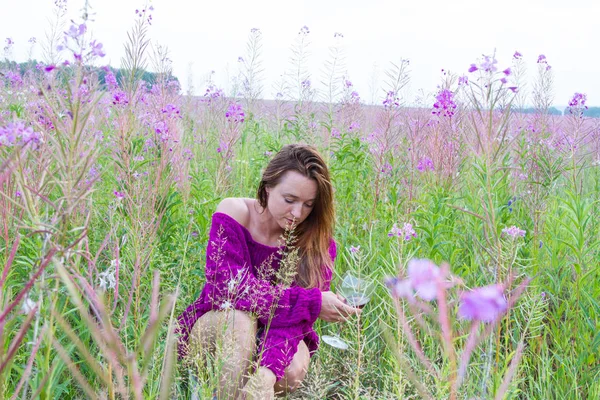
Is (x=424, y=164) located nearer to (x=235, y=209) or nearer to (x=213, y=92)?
(x=235, y=209)

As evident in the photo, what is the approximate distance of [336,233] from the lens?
3.47 m

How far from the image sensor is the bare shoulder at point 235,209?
2691 millimetres

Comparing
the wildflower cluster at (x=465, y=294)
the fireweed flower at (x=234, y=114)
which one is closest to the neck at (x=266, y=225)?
the fireweed flower at (x=234, y=114)

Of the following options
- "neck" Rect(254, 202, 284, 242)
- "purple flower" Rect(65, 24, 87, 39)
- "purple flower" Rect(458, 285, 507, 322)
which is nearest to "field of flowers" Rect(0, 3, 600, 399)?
"purple flower" Rect(65, 24, 87, 39)

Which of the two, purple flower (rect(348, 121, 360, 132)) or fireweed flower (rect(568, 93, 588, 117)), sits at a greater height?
fireweed flower (rect(568, 93, 588, 117))

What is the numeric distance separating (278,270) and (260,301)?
20cm

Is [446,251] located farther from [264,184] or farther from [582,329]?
[264,184]

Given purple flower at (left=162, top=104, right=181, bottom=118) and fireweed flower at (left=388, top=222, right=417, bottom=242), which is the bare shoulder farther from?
fireweed flower at (left=388, top=222, right=417, bottom=242)

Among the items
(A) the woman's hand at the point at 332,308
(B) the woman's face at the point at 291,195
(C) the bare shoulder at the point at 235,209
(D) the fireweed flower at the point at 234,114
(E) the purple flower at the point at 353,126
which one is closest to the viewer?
(A) the woman's hand at the point at 332,308

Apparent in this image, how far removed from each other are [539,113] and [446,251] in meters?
1.88

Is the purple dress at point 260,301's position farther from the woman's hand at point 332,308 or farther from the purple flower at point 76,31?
Answer: the purple flower at point 76,31

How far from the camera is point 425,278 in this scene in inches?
15.5

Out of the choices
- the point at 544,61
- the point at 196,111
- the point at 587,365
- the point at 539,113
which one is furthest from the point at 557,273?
the point at 196,111

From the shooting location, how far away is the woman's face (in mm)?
2545
